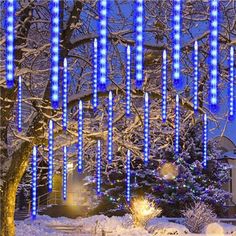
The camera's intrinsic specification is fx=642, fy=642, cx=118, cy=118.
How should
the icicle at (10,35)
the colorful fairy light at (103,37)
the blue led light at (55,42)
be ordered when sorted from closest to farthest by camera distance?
Answer: the colorful fairy light at (103,37) → the blue led light at (55,42) → the icicle at (10,35)

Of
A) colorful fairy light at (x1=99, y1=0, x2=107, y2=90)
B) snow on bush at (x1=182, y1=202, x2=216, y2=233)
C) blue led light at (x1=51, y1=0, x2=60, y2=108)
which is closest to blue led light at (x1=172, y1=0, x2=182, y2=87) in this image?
colorful fairy light at (x1=99, y1=0, x2=107, y2=90)

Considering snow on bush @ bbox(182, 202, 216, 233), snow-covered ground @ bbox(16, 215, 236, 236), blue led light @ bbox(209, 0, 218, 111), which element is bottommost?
snow-covered ground @ bbox(16, 215, 236, 236)

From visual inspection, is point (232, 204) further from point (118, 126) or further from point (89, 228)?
point (118, 126)

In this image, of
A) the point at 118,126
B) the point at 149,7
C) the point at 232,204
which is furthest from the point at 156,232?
the point at 232,204

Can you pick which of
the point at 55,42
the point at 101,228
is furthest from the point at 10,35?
the point at 101,228

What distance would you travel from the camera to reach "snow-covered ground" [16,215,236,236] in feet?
69.7

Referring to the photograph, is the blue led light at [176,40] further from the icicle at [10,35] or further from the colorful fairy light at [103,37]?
the icicle at [10,35]

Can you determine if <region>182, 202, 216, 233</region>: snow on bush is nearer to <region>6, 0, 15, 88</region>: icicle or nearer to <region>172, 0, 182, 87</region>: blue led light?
<region>172, 0, 182, 87</region>: blue led light

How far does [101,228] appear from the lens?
75.5ft

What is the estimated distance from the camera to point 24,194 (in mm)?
40812

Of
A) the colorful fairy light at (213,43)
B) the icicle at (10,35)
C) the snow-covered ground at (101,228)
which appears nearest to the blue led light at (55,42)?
→ the icicle at (10,35)

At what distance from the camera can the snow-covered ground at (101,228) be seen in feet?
69.7

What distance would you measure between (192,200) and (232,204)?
5.72 m

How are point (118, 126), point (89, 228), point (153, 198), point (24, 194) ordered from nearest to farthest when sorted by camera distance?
point (118, 126) < point (89, 228) < point (153, 198) < point (24, 194)
